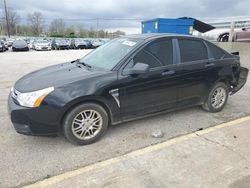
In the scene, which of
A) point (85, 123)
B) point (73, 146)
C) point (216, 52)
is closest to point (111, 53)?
point (85, 123)

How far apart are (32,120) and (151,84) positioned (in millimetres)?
1796

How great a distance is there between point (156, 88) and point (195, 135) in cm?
96

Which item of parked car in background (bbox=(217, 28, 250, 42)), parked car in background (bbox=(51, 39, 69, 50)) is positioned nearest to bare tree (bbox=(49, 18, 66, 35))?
parked car in background (bbox=(51, 39, 69, 50))

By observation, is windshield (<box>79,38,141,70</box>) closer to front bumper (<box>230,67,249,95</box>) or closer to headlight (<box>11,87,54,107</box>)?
headlight (<box>11,87,54,107</box>)

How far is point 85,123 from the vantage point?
10.4 ft

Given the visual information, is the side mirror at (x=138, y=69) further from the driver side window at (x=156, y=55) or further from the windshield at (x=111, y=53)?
the windshield at (x=111, y=53)

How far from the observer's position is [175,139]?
342 centimetres

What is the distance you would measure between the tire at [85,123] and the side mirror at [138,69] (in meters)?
0.68

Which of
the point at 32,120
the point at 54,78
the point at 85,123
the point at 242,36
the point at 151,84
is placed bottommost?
the point at 85,123

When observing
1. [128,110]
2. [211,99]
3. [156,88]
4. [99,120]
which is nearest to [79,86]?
[99,120]

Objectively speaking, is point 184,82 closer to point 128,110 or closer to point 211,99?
point 211,99

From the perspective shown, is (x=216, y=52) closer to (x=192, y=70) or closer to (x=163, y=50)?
(x=192, y=70)

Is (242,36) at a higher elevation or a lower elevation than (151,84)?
higher

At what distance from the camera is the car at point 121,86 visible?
9.62 feet
